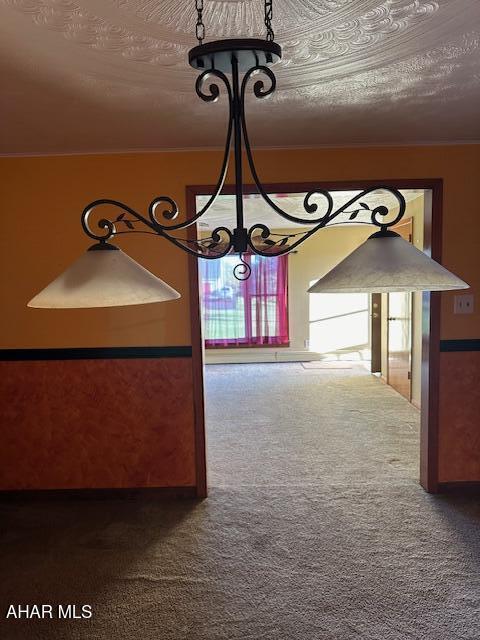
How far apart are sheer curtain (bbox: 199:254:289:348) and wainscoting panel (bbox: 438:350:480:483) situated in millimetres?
4473

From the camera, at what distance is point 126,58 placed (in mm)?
1516

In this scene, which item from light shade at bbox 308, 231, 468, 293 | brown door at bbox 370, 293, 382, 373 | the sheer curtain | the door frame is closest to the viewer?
light shade at bbox 308, 231, 468, 293

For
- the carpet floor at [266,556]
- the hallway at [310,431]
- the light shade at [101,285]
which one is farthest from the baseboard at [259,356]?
the light shade at [101,285]

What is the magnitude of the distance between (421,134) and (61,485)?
3043 millimetres

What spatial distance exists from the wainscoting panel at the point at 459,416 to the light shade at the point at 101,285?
237 centimetres

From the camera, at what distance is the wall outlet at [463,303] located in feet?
9.11

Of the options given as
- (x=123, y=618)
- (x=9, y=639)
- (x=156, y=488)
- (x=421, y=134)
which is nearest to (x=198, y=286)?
(x=156, y=488)

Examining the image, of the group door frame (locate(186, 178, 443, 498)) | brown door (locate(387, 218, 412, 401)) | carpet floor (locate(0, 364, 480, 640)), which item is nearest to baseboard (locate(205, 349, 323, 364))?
brown door (locate(387, 218, 412, 401))

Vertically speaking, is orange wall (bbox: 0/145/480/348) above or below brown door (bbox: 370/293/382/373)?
above

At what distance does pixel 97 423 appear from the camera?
2883 mm

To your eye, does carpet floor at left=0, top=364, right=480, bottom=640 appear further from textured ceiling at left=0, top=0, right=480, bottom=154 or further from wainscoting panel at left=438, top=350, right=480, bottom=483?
textured ceiling at left=0, top=0, right=480, bottom=154

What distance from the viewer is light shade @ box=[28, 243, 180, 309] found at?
2.98 ft

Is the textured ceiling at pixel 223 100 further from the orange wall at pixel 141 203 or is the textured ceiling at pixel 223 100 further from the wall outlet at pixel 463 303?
the wall outlet at pixel 463 303

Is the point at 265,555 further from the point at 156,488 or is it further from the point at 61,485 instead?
the point at 61,485
